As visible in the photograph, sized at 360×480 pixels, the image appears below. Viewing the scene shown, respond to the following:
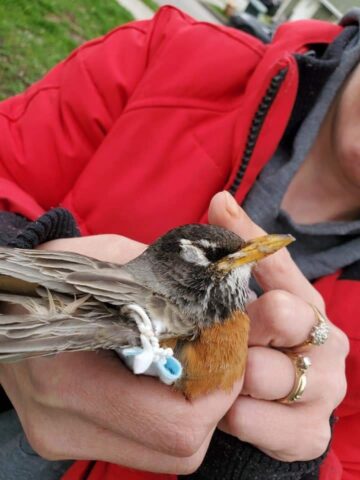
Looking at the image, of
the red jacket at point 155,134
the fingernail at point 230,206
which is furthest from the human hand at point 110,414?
the red jacket at point 155,134

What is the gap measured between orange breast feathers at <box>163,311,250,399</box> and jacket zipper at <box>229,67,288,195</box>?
66 cm

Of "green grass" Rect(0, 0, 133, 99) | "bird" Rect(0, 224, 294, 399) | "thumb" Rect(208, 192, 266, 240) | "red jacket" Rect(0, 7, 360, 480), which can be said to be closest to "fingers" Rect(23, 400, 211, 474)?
"bird" Rect(0, 224, 294, 399)

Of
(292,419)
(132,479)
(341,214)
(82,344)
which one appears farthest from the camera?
(341,214)

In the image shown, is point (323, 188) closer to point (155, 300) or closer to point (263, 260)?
point (263, 260)

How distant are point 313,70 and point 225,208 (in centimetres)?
69

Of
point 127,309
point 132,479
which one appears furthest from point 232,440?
point 127,309

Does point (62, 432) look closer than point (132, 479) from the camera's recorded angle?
Yes

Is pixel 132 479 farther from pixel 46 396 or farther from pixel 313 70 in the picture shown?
pixel 313 70

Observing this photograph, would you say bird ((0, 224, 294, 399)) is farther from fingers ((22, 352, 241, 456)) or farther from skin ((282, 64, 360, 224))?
skin ((282, 64, 360, 224))

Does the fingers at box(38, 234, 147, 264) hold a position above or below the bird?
below

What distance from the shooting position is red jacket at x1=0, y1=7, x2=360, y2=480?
1.76 metres

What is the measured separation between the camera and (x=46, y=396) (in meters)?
1.28

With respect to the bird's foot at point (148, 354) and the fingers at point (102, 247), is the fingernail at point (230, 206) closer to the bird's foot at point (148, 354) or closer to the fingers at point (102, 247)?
the fingers at point (102, 247)

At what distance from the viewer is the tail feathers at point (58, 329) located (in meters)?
0.96
